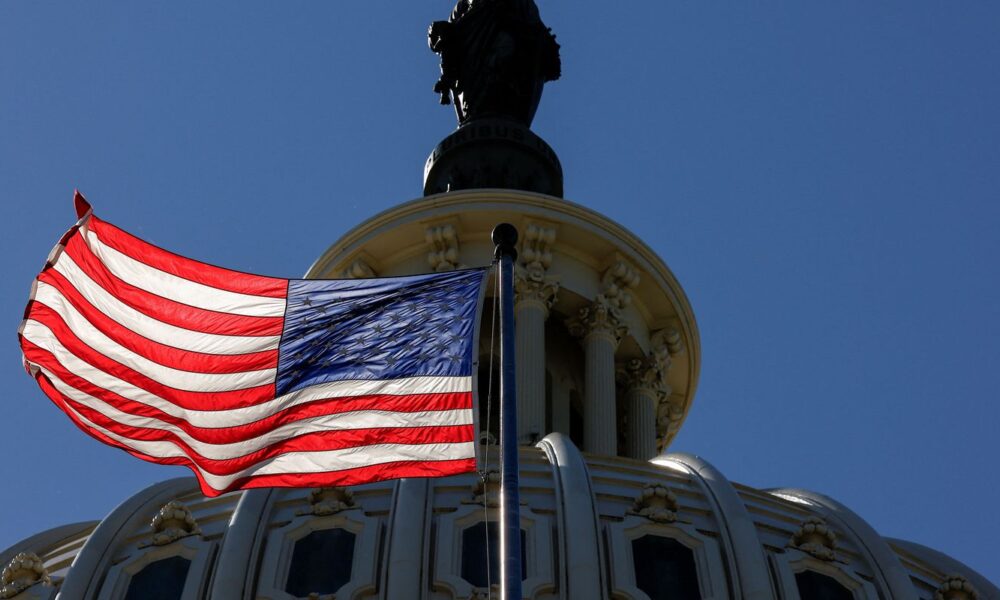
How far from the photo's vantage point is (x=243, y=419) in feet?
80.6

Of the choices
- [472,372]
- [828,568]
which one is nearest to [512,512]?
[472,372]

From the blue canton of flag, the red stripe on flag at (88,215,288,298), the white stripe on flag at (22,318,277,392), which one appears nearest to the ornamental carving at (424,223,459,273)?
the red stripe on flag at (88,215,288,298)

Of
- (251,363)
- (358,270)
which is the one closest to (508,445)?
(251,363)

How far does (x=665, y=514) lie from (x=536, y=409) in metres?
7.82

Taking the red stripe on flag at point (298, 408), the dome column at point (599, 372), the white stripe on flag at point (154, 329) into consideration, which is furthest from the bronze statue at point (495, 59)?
the red stripe on flag at point (298, 408)

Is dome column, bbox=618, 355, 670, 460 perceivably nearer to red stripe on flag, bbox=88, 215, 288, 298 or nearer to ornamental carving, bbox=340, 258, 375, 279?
ornamental carving, bbox=340, 258, 375, 279

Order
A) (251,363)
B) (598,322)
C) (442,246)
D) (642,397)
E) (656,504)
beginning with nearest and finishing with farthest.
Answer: (251,363), (656,504), (598,322), (442,246), (642,397)

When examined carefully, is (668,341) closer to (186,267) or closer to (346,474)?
(186,267)

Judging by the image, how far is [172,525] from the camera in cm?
3569

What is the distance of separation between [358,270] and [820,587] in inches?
583

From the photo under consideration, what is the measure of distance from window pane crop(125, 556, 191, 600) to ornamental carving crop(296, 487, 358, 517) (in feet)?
7.15

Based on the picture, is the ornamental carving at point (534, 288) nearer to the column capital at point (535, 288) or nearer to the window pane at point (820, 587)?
the column capital at point (535, 288)

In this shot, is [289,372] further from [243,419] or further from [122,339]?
[122,339]

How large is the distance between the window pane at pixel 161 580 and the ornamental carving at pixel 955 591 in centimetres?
1244
